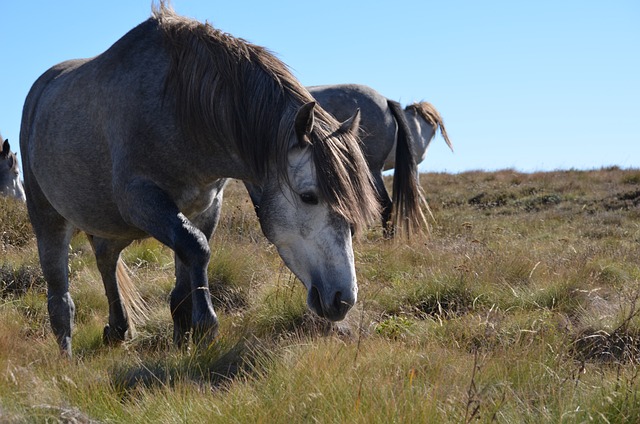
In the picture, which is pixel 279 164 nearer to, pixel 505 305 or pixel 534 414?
pixel 534 414

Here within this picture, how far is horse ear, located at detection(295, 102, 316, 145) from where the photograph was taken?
126 inches

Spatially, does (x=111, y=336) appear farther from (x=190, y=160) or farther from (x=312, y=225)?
(x=312, y=225)

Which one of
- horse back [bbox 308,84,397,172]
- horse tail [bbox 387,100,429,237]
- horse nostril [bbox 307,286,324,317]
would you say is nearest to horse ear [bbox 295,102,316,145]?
horse nostril [bbox 307,286,324,317]

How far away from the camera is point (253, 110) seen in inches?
139

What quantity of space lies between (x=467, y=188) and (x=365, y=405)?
14.4 meters

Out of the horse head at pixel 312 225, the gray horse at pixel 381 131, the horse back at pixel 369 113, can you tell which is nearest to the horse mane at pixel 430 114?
the gray horse at pixel 381 131

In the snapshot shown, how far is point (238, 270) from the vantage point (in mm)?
5598

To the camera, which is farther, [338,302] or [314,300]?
[314,300]

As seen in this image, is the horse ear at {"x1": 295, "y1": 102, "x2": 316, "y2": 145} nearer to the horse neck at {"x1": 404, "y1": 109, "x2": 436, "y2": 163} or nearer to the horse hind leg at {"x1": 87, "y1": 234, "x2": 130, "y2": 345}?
the horse hind leg at {"x1": 87, "y1": 234, "x2": 130, "y2": 345}

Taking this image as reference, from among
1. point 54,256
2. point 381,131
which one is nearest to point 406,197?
point 381,131

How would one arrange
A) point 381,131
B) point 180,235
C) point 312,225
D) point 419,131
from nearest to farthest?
point 312,225 < point 180,235 < point 381,131 < point 419,131

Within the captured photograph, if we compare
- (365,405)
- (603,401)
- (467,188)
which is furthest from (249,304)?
(467,188)

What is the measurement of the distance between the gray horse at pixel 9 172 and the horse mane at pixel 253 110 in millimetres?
11847

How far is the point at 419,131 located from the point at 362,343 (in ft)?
29.5
